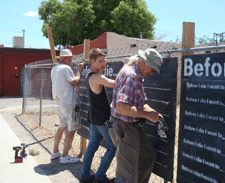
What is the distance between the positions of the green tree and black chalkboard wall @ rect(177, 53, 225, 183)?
24393mm

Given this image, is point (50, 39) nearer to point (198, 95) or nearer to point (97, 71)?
point (97, 71)

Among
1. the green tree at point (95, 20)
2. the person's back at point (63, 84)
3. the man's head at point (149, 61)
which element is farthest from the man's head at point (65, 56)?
the green tree at point (95, 20)

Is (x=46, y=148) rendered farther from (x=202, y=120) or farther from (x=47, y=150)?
(x=202, y=120)

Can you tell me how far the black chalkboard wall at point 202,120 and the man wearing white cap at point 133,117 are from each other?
0.32 m

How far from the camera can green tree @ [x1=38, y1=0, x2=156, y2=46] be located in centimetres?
2659

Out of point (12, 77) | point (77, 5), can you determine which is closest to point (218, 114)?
point (12, 77)

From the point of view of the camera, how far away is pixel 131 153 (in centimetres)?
279

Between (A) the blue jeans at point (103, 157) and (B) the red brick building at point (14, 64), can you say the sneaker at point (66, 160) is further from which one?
(B) the red brick building at point (14, 64)

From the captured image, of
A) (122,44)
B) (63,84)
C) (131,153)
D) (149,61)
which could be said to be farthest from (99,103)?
(122,44)

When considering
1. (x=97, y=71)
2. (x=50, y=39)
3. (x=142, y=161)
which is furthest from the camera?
(x=50, y=39)

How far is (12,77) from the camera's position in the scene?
80.5ft

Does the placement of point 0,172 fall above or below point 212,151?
below

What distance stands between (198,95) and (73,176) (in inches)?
111

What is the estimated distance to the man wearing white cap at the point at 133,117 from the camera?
2.63 metres
